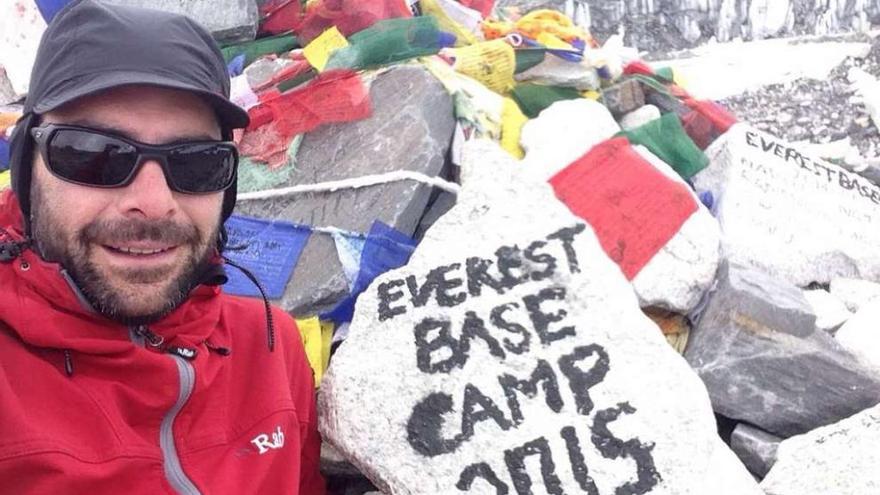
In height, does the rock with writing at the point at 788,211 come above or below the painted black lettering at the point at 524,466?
below

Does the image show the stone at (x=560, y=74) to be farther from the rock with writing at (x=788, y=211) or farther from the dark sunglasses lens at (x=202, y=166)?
the dark sunglasses lens at (x=202, y=166)

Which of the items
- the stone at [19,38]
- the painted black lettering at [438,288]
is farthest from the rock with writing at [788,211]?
the stone at [19,38]

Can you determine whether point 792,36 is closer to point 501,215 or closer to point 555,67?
point 555,67

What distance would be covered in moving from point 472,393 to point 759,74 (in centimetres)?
914

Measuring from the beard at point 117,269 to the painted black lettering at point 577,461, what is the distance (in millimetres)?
1228

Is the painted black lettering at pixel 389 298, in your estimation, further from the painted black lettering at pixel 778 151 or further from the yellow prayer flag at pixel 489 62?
the painted black lettering at pixel 778 151

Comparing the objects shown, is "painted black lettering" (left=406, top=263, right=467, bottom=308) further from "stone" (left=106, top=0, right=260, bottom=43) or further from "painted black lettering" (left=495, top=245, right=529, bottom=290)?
"stone" (left=106, top=0, right=260, bottom=43)

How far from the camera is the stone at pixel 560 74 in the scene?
16.5 ft

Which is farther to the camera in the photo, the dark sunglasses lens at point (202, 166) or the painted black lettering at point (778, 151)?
the painted black lettering at point (778, 151)

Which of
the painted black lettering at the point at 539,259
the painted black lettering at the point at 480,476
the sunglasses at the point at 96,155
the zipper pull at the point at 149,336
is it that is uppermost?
the sunglasses at the point at 96,155

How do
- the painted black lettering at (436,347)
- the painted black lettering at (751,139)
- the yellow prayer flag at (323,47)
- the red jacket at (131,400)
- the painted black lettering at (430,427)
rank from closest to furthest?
the red jacket at (131,400)
the painted black lettering at (430,427)
the painted black lettering at (436,347)
the yellow prayer flag at (323,47)
the painted black lettering at (751,139)

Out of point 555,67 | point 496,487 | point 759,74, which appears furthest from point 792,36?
point 496,487

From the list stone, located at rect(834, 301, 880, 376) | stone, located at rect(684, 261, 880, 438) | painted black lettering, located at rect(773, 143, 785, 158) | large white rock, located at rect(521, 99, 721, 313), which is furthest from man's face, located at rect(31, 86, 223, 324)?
painted black lettering, located at rect(773, 143, 785, 158)

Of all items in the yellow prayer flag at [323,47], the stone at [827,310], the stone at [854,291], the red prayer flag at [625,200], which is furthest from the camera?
the yellow prayer flag at [323,47]
